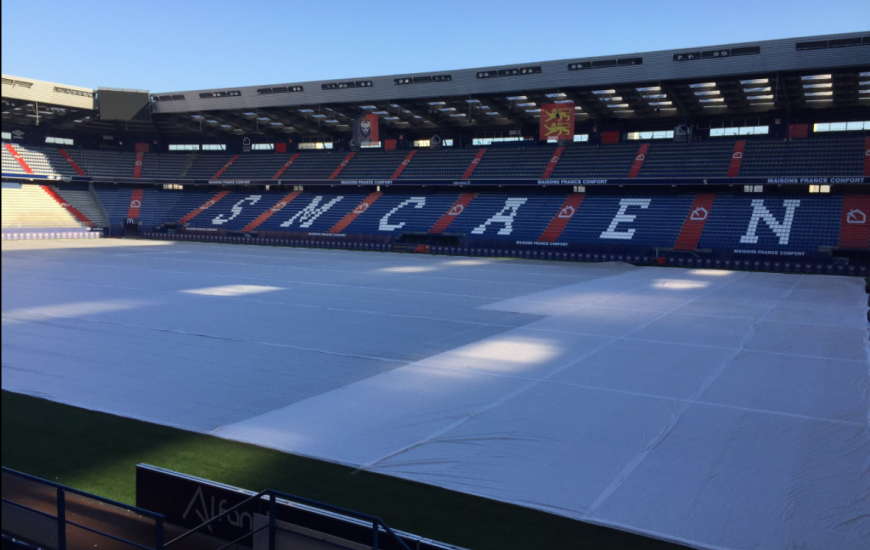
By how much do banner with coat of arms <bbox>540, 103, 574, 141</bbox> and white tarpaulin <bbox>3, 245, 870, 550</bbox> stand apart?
71.1 ft

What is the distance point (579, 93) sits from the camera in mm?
44844

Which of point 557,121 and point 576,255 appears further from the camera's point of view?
point 557,121

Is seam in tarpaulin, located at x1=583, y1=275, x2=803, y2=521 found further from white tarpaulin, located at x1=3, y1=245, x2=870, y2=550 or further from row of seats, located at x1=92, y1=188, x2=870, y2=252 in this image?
row of seats, located at x1=92, y1=188, x2=870, y2=252

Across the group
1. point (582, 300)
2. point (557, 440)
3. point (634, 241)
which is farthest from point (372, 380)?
point (634, 241)

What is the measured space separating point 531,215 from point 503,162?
6.42 metres

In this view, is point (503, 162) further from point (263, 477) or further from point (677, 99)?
point (263, 477)

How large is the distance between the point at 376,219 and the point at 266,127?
57.8ft

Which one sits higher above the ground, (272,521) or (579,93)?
(579,93)

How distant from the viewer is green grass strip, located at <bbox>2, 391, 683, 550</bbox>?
7305mm

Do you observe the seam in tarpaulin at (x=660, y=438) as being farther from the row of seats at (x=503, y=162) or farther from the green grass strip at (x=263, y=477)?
the row of seats at (x=503, y=162)

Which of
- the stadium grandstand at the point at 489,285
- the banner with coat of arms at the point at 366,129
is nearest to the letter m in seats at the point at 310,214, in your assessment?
the stadium grandstand at the point at 489,285

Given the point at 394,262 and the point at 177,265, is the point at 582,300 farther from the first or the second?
the point at 177,265

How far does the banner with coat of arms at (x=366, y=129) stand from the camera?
1984 inches

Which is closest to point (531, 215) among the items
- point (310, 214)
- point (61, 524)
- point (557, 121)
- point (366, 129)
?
point (557, 121)
